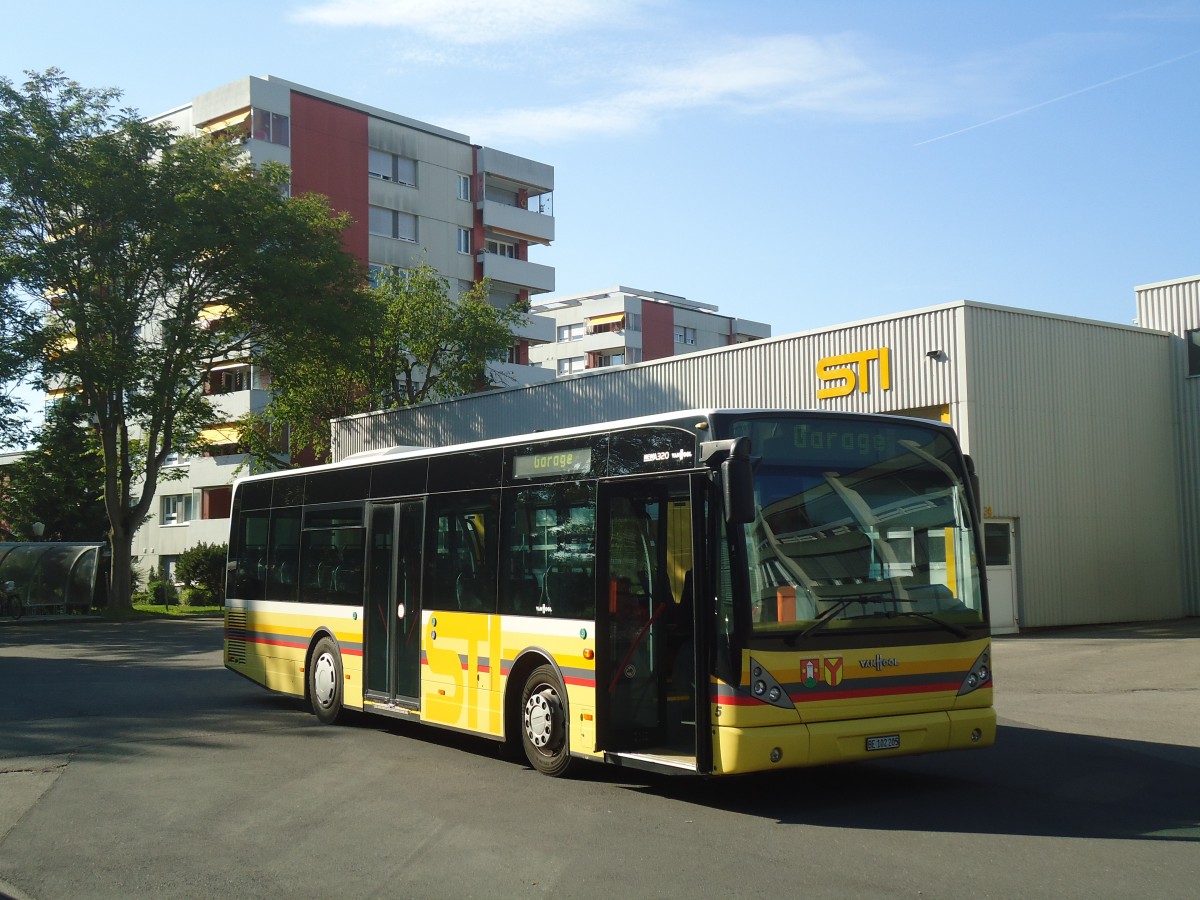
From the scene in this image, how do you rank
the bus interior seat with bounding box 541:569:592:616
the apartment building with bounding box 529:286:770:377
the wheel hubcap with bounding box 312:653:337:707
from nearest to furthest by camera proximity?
the bus interior seat with bounding box 541:569:592:616 → the wheel hubcap with bounding box 312:653:337:707 → the apartment building with bounding box 529:286:770:377

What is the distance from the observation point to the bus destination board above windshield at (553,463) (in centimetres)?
998

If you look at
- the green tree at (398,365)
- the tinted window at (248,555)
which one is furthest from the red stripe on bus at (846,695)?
the green tree at (398,365)

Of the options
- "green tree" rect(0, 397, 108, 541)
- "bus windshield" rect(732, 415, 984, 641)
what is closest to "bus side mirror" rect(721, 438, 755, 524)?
"bus windshield" rect(732, 415, 984, 641)

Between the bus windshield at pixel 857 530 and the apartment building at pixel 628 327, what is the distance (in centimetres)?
8601

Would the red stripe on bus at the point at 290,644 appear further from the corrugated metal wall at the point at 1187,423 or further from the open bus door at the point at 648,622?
the corrugated metal wall at the point at 1187,423

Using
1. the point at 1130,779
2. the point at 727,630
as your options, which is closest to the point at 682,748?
the point at 727,630

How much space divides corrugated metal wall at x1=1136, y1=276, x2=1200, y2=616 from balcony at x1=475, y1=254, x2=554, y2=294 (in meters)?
40.3

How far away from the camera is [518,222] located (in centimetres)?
6725

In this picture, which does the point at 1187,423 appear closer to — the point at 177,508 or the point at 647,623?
the point at 647,623

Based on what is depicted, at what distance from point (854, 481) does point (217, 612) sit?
37.9 metres

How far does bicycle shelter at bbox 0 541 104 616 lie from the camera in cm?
3909

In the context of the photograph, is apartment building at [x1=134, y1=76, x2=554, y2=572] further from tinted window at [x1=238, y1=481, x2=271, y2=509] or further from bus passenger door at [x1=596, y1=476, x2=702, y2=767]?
bus passenger door at [x1=596, y1=476, x2=702, y2=767]

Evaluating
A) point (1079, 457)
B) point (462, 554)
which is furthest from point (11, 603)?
point (462, 554)

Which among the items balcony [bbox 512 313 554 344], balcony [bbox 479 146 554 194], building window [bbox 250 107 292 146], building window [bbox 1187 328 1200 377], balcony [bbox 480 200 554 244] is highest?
balcony [bbox 479 146 554 194]
